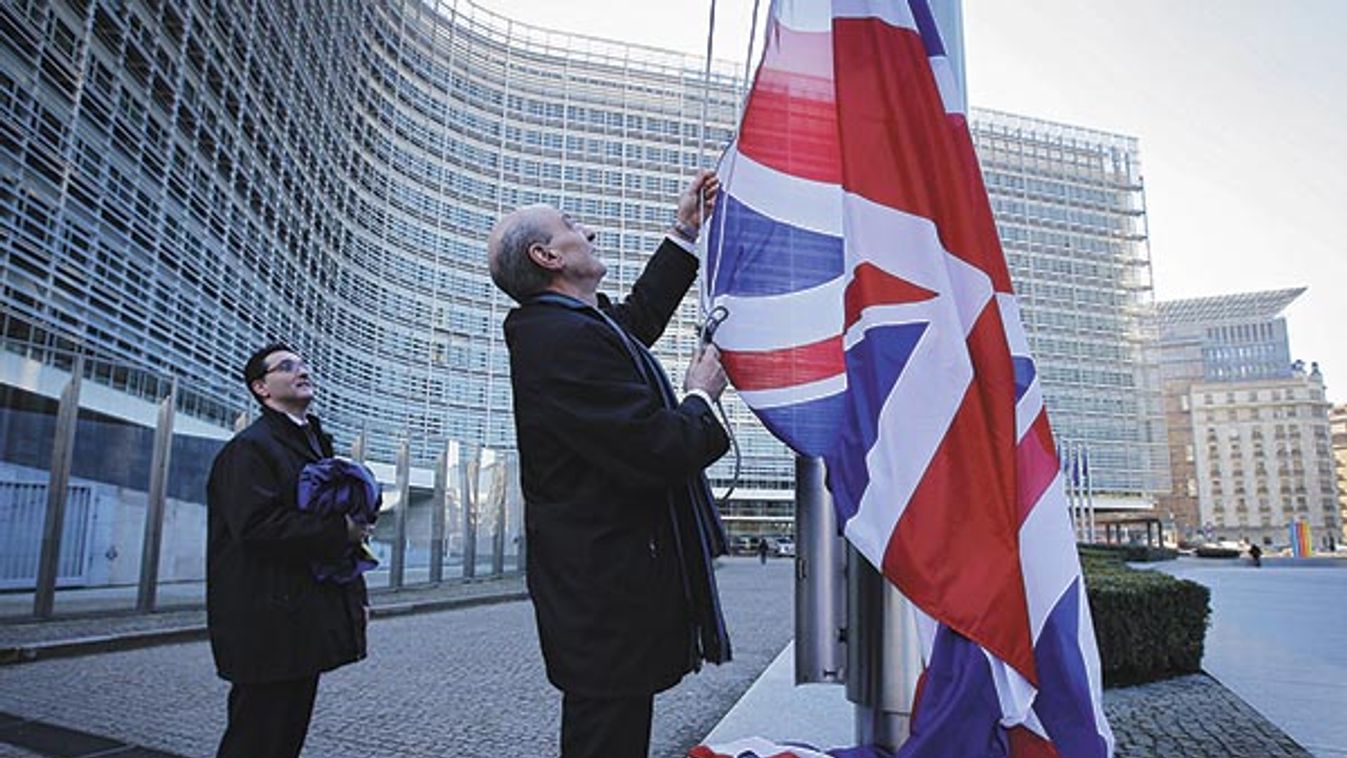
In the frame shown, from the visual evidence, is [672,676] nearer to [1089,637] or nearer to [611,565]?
[611,565]

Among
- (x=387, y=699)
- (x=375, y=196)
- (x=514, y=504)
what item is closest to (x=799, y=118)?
(x=387, y=699)

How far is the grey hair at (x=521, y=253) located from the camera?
7.03 feet

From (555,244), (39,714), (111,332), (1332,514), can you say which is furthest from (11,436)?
(1332,514)

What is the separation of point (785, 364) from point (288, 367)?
1827 millimetres

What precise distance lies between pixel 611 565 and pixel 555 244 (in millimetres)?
779

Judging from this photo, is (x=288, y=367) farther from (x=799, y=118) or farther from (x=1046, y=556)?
(x=1046, y=556)

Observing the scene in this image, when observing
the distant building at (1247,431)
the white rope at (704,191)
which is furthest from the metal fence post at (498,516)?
the distant building at (1247,431)

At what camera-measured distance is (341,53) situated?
122 ft

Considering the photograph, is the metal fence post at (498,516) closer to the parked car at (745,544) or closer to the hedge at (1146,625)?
the hedge at (1146,625)

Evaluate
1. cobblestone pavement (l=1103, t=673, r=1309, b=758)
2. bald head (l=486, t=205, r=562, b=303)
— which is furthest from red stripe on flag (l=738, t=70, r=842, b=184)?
cobblestone pavement (l=1103, t=673, r=1309, b=758)

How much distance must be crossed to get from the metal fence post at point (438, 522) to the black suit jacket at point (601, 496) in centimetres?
1718

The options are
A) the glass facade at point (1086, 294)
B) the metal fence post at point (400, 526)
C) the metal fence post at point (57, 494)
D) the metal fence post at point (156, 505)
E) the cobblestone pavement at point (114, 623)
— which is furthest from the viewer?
the glass facade at point (1086, 294)

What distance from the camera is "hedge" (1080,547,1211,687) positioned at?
581 centimetres

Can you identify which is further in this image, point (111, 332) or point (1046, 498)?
point (111, 332)
